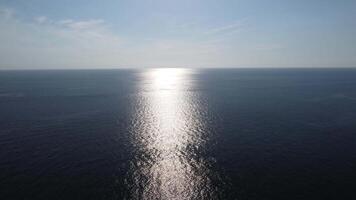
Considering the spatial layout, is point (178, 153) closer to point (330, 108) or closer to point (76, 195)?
point (76, 195)

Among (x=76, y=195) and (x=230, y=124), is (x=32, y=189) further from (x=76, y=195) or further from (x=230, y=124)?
(x=230, y=124)

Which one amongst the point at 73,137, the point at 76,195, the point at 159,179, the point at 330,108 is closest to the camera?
the point at 76,195

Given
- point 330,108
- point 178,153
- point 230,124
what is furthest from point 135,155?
point 330,108

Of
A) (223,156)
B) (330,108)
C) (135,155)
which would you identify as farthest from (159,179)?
(330,108)

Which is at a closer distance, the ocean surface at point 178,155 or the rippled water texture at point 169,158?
the ocean surface at point 178,155

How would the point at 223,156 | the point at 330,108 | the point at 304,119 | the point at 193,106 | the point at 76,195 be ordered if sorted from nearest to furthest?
1. the point at 76,195
2. the point at 223,156
3. the point at 304,119
4. the point at 330,108
5. the point at 193,106

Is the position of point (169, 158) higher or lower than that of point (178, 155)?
lower

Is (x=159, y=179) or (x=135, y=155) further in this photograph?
(x=135, y=155)

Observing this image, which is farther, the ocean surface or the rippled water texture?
the rippled water texture

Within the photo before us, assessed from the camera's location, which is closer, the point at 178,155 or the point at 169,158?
the point at 169,158
